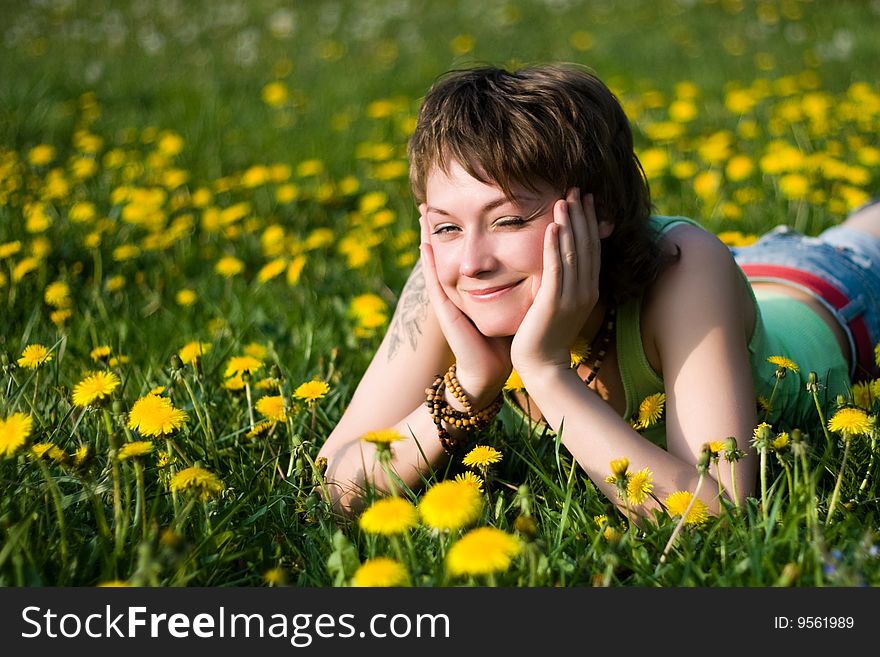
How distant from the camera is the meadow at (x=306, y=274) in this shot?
162 centimetres

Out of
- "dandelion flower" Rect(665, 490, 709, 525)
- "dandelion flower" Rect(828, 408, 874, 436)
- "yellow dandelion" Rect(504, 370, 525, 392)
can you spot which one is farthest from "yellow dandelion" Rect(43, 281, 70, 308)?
"dandelion flower" Rect(828, 408, 874, 436)

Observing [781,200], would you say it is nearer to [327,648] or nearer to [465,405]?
[465,405]

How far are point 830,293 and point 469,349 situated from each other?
54.0 inches

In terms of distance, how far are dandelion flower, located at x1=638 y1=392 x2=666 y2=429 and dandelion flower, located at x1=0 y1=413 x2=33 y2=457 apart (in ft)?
3.83

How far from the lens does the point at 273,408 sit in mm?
2150

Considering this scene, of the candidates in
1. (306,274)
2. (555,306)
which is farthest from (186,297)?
(555,306)

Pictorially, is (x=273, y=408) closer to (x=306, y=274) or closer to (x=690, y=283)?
(x=690, y=283)

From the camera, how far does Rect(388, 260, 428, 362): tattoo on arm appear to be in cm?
229

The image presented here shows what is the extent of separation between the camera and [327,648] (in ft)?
4.66

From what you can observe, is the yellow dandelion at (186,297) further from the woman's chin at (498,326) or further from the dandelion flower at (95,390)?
the woman's chin at (498,326)

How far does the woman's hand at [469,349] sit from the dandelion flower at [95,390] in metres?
0.66

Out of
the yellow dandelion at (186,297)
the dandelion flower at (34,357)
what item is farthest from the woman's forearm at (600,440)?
the yellow dandelion at (186,297)

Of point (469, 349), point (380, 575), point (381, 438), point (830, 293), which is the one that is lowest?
point (380, 575)

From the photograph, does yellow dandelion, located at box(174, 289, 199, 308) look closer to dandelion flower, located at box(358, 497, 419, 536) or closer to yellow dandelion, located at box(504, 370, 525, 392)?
yellow dandelion, located at box(504, 370, 525, 392)
